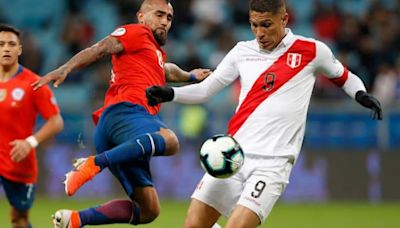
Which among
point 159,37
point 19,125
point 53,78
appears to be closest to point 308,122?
point 19,125

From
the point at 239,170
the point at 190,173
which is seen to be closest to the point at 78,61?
the point at 239,170

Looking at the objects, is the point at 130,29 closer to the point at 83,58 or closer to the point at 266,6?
the point at 83,58

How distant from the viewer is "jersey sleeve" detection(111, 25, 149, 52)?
8.92 m

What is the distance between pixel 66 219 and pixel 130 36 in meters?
1.69

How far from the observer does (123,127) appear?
8.82 metres

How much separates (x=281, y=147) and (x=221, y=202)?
657mm

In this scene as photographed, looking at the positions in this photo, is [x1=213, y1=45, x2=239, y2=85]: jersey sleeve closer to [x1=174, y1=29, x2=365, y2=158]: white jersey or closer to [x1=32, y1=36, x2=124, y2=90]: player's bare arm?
[x1=174, y1=29, x2=365, y2=158]: white jersey

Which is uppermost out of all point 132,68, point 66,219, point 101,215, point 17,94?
point 132,68

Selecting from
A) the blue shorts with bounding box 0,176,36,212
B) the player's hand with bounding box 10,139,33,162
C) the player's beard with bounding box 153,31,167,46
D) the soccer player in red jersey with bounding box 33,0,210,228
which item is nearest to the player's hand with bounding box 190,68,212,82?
the soccer player in red jersey with bounding box 33,0,210,228

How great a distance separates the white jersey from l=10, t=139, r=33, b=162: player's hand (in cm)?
236

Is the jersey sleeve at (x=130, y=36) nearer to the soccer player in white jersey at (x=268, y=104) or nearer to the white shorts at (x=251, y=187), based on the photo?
the soccer player in white jersey at (x=268, y=104)

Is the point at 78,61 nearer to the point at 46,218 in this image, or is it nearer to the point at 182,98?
the point at 182,98

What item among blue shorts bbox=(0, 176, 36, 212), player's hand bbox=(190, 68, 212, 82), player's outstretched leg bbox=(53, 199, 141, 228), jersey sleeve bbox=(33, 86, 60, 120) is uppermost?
player's hand bbox=(190, 68, 212, 82)

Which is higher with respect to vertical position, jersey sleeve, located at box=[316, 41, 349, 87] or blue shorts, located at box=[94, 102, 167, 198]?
jersey sleeve, located at box=[316, 41, 349, 87]
